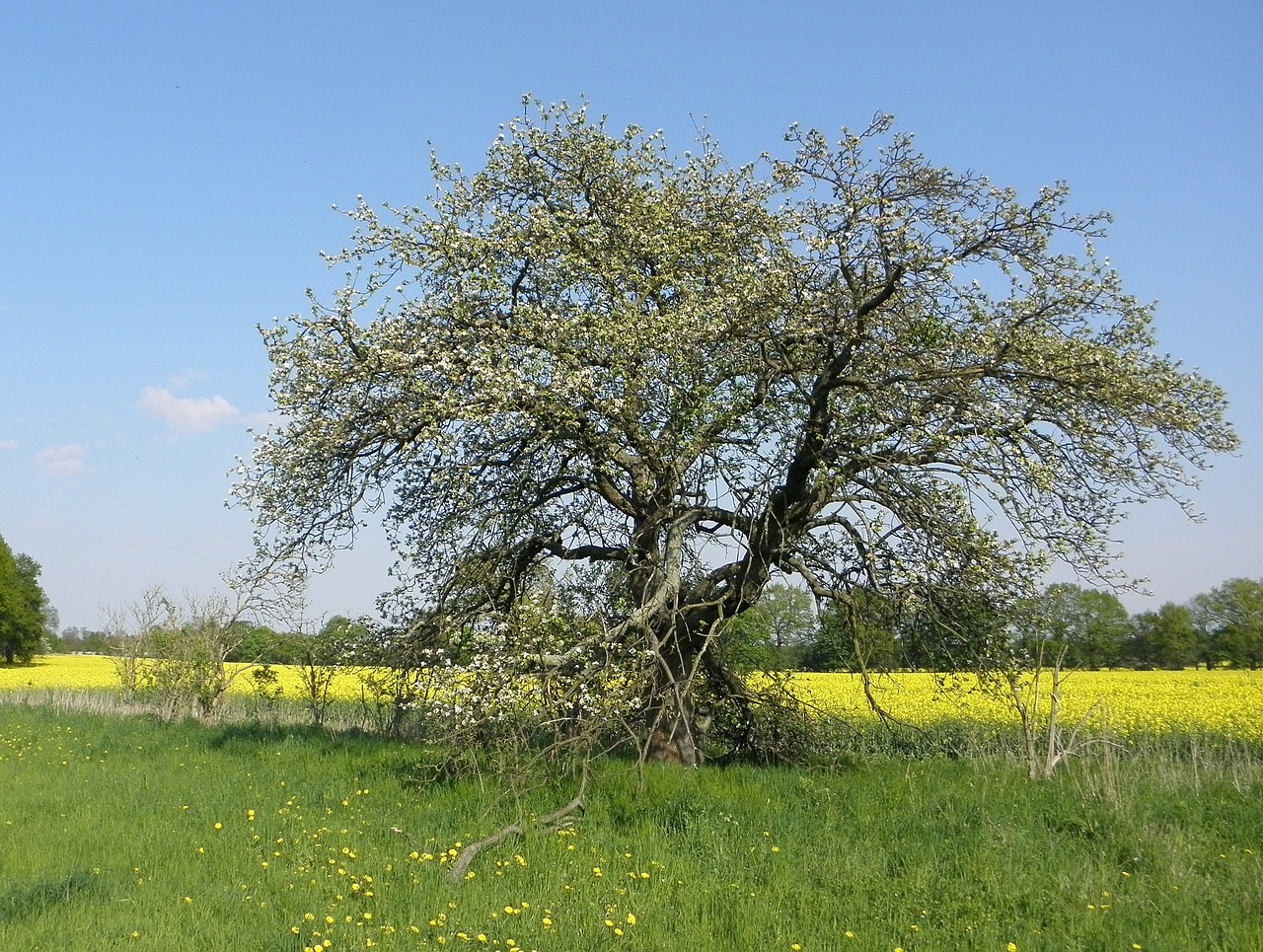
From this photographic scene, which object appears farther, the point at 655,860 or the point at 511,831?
the point at 511,831

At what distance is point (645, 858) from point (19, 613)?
76987mm

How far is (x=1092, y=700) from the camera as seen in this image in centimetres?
2736

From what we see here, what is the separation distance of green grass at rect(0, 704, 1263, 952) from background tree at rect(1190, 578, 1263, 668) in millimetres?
49204

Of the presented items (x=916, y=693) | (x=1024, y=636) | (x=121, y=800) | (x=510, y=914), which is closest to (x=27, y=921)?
(x=510, y=914)

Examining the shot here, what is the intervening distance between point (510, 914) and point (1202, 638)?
65.7m

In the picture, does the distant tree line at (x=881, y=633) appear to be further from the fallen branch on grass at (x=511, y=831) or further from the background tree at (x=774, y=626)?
the fallen branch on grass at (x=511, y=831)

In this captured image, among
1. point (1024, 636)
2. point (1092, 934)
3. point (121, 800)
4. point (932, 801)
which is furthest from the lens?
point (1024, 636)

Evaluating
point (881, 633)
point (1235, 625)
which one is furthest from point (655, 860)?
point (1235, 625)

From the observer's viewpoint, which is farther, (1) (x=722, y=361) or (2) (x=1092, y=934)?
(1) (x=722, y=361)

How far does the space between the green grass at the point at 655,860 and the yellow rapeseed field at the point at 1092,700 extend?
2.17 metres

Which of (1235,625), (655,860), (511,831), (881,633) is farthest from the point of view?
(1235,625)

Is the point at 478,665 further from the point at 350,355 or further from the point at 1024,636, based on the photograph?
the point at 1024,636

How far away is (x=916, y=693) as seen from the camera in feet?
93.4

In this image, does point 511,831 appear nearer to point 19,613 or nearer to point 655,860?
point 655,860
